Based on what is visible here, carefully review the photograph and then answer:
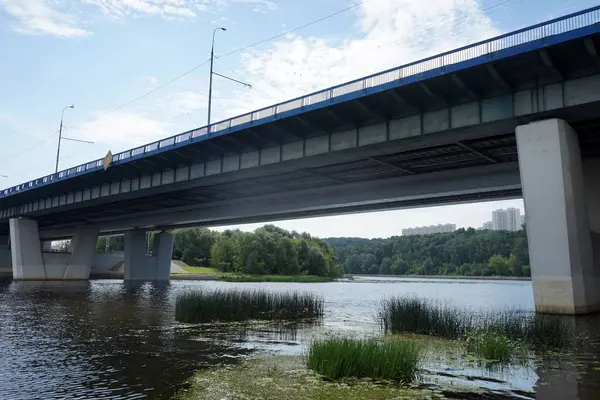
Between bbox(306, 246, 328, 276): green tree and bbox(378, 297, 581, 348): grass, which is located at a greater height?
bbox(306, 246, 328, 276): green tree

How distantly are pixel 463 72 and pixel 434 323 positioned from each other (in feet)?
41.7

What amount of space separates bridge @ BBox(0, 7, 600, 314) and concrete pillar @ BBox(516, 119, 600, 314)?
0.05 m

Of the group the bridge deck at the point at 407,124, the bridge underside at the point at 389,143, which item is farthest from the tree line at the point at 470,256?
the bridge deck at the point at 407,124

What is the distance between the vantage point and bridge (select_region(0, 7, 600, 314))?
72.2 feet

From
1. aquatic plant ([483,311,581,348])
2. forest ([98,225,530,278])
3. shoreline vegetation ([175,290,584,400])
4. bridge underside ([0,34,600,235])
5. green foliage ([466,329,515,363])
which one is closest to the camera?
shoreline vegetation ([175,290,584,400])

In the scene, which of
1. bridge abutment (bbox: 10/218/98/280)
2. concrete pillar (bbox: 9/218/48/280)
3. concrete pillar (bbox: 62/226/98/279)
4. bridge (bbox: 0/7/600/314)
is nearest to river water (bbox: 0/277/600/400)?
bridge (bbox: 0/7/600/314)

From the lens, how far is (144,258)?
82500 mm

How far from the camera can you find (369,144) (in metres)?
28.5

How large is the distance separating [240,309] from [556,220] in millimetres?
15074

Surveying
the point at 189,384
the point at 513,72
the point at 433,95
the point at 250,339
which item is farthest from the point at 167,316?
the point at 513,72

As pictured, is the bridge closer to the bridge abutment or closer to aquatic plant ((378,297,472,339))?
aquatic plant ((378,297,472,339))

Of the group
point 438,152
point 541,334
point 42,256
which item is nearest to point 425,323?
point 541,334

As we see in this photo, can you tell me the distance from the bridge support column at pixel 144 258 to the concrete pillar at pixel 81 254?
5742 mm

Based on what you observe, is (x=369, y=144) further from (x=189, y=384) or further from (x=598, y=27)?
(x=189, y=384)
